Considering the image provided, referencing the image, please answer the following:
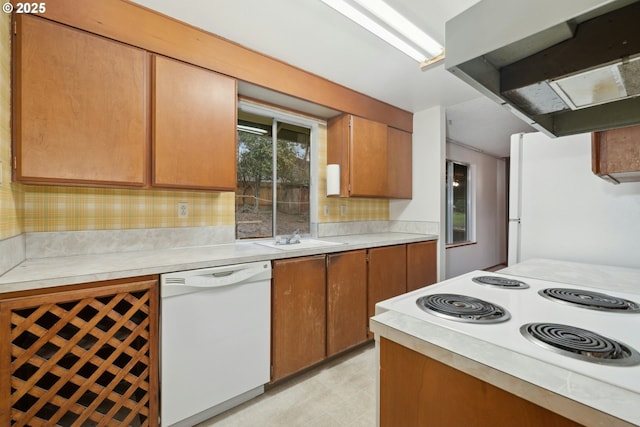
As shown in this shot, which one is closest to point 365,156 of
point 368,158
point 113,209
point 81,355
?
point 368,158

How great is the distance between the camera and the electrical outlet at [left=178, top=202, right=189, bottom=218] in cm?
207

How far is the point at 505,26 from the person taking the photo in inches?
25.2

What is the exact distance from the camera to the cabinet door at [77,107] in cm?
135

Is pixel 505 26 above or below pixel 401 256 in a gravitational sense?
above

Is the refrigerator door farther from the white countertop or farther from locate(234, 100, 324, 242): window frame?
locate(234, 100, 324, 242): window frame

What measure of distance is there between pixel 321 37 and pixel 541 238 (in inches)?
92.8

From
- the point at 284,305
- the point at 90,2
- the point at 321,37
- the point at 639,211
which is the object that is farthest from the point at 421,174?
the point at 90,2

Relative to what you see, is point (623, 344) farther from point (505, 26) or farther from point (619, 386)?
point (505, 26)

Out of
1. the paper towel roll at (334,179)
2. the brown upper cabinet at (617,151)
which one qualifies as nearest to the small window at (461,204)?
the paper towel roll at (334,179)

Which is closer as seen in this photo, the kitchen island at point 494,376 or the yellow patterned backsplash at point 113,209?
the kitchen island at point 494,376

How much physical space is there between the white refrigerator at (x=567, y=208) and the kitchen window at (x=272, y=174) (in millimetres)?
1975

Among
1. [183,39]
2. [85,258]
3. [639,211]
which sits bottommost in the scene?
[85,258]

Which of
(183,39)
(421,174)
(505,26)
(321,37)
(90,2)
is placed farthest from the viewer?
(421,174)

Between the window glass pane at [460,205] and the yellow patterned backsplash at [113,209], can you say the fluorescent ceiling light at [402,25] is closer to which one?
the yellow patterned backsplash at [113,209]
